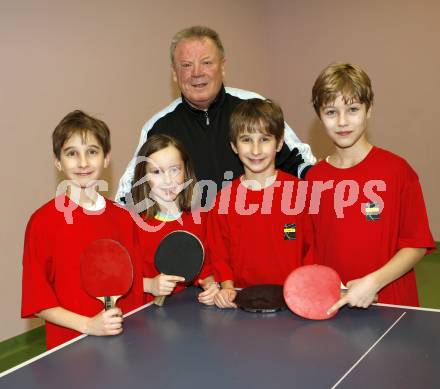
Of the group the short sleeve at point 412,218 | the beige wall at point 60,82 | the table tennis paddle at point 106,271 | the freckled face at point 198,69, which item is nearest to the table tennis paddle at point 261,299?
the table tennis paddle at point 106,271

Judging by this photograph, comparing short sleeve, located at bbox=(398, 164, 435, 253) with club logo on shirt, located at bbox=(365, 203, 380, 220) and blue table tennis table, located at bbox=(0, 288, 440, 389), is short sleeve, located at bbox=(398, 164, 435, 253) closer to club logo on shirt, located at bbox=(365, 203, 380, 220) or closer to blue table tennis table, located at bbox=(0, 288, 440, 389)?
club logo on shirt, located at bbox=(365, 203, 380, 220)

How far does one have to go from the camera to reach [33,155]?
4387 millimetres

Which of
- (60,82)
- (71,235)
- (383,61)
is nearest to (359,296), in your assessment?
(71,235)

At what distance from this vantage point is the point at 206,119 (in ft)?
11.1

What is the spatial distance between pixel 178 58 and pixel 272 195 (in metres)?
1.17

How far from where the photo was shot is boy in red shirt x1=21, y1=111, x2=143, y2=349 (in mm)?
2246

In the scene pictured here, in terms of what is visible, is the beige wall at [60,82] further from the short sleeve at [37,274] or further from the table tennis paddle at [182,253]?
the table tennis paddle at [182,253]

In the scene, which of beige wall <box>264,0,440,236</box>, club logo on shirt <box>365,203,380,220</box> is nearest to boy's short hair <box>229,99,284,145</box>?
club logo on shirt <box>365,203,380,220</box>

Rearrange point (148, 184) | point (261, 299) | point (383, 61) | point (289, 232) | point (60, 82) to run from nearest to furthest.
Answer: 1. point (261, 299)
2. point (289, 232)
3. point (148, 184)
4. point (60, 82)
5. point (383, 61)

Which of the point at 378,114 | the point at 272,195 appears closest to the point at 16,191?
the point at 272,195

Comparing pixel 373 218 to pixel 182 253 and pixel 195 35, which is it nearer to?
pixel 182 253

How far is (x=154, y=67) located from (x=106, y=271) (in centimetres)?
363

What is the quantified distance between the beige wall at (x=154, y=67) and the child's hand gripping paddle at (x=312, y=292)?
2.83 meters

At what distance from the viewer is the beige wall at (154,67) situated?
4.28 m
